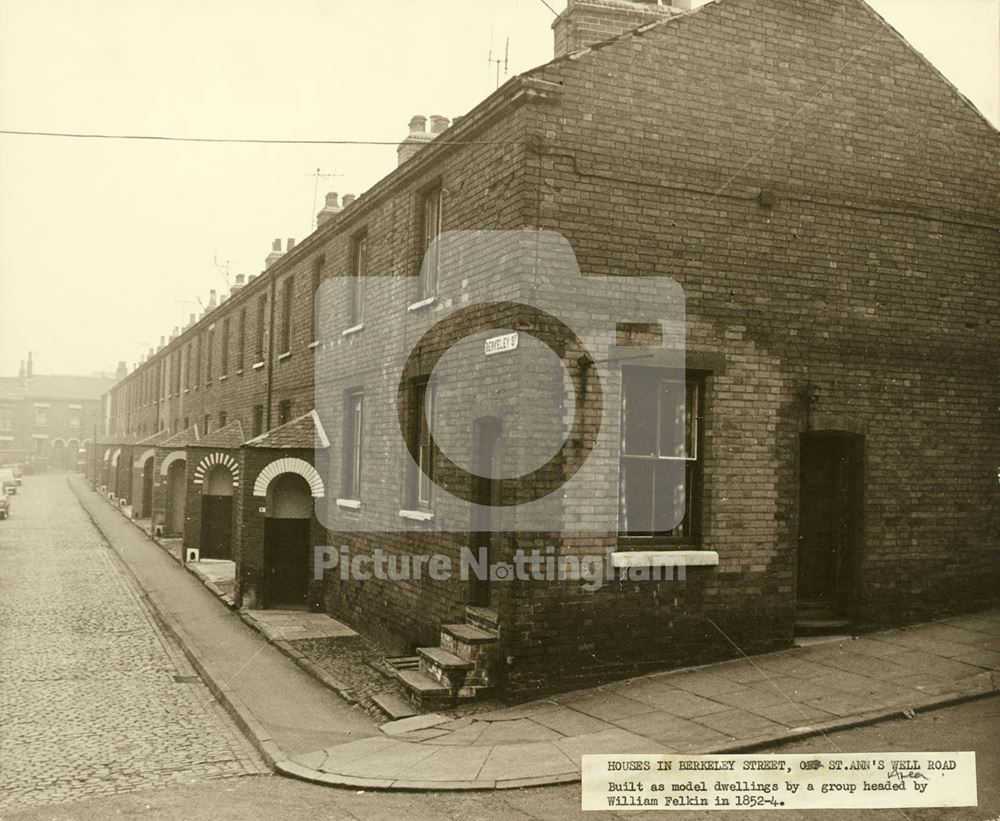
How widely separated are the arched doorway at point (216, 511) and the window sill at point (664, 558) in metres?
12.3

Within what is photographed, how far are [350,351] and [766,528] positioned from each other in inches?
293

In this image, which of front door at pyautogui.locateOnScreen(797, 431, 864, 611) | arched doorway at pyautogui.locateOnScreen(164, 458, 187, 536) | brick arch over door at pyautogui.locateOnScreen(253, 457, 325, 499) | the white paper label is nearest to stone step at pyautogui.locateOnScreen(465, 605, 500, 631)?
the white paper label

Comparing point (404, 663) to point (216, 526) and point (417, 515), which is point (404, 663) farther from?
point (216, 526)

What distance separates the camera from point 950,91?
10.8 metres

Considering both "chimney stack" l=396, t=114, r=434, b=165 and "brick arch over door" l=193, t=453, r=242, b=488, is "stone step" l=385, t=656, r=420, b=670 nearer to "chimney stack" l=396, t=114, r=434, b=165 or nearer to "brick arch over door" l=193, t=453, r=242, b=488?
"chimney stack" l=396, t=114, r=434, b=165

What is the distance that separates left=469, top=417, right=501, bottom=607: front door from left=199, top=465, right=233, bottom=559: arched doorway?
10580 millimetres

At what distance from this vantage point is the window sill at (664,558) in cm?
916

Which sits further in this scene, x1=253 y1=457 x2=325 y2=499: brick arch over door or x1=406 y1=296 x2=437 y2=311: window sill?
x1=253 y1=457 x2=325 y2=499: brick arch over door

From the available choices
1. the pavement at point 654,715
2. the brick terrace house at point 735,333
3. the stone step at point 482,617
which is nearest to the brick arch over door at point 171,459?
the brick terrace house at point 735,333

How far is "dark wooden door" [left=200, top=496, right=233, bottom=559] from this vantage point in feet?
64.2

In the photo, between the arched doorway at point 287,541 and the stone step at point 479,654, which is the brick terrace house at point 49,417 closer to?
the arched doorway at point 287,541

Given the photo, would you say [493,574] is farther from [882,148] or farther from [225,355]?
[225,355]

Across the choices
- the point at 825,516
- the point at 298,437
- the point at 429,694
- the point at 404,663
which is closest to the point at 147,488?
the point at 298,437
